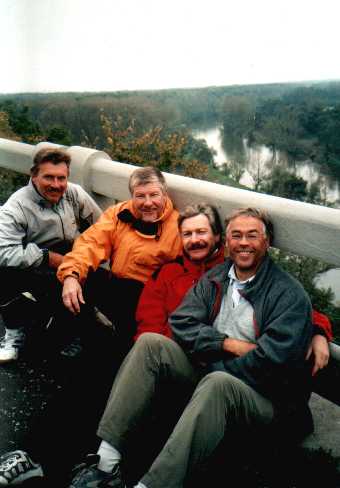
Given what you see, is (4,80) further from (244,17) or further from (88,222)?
(244,17)

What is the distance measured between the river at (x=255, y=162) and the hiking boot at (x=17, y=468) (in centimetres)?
834

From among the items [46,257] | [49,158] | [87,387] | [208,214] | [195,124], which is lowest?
[87,387]

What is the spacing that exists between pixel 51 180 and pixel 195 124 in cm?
1317

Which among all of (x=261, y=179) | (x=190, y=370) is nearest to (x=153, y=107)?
(x=261, y=179)

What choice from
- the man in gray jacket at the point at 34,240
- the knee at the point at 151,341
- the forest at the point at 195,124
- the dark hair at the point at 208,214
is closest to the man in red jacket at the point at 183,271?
the dark hair at the point at 208,214

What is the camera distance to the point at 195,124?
1599 cm

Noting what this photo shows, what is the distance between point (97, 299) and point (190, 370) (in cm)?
99

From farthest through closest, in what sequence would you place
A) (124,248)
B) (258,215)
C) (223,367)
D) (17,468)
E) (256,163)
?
(256,163) → (124,248) → (258,215) → (223,367) → (17,468)

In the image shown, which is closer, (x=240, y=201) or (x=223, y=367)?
(x=223, y=367)

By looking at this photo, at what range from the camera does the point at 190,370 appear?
256cm

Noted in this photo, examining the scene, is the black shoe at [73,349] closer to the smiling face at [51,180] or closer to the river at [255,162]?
the smiling face at [51,180]

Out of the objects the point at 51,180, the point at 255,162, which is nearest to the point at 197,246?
the point at 51,180

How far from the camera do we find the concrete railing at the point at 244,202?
2588 millimetres

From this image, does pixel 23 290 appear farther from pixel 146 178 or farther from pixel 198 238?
pixel 198 238
